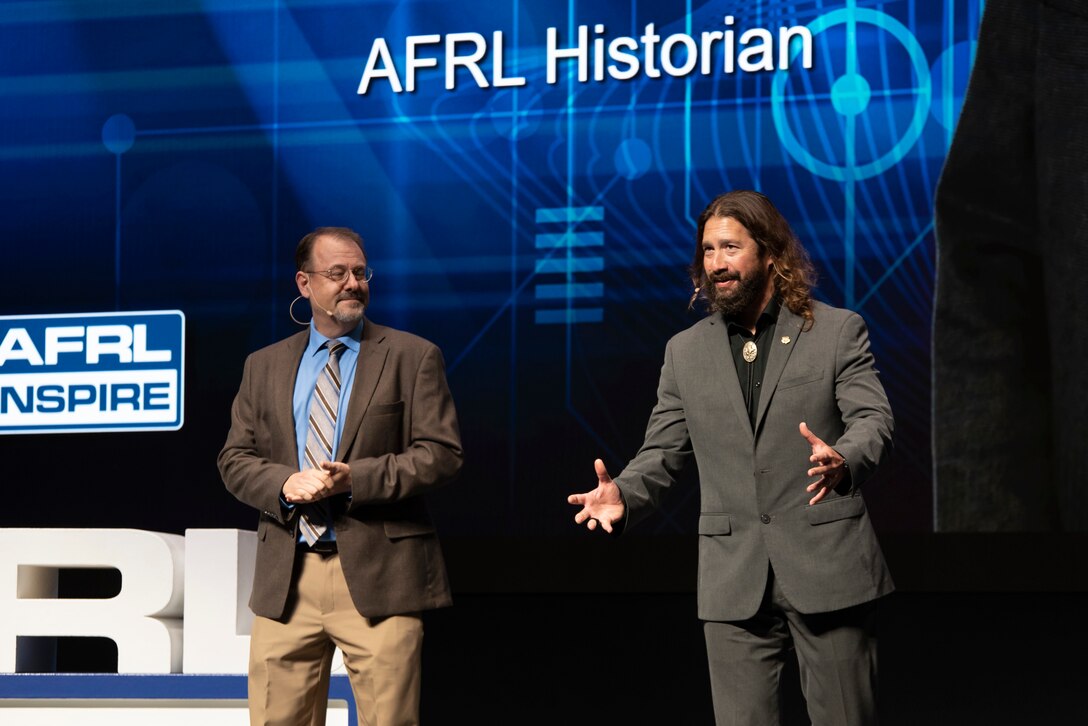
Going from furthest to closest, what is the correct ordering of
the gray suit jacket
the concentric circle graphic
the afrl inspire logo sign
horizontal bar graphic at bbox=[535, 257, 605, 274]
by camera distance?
the afrl inspire logo sign < horizontal bar graphic at bbox=[535, 257, 605, 274] < the concentric circle graphic < the gray suit jacket

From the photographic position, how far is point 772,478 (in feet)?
9.22

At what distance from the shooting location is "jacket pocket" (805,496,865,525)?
9.06ft

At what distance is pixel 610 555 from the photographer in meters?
4.85

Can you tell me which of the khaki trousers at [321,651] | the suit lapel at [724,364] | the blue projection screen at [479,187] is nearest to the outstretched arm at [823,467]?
the suit lapel at [724,364]

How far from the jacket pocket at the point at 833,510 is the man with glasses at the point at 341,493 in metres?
0.90

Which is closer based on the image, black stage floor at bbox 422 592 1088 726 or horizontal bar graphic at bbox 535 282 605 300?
black stage floor at bbox 422 592 1088 726

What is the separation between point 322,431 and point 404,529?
30cm

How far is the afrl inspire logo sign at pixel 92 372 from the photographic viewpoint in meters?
5.20

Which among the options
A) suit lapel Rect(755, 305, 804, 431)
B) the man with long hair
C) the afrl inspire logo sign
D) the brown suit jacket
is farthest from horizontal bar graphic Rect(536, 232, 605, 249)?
suit lapel Rect(755, 305, 804, 431)

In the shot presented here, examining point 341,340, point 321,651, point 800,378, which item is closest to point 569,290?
point 341,340

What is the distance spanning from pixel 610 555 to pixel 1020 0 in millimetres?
2254

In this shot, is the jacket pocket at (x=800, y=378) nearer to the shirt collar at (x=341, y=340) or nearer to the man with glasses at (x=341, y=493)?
the man with glasses at (x=341, y=493)

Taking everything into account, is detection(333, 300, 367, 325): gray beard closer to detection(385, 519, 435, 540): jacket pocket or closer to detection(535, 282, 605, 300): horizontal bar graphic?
detection(385, 519, 435, 540): jacket pocket

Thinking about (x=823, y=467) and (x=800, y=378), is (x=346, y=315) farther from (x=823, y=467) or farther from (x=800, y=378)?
(x=823, y=467)
